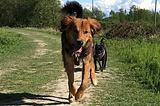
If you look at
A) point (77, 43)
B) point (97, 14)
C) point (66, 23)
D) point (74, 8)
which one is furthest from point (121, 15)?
point (77, 43)

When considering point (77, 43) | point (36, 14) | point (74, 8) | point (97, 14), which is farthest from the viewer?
point (97, 14)

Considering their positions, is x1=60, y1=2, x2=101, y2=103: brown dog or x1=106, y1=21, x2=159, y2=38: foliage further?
x1=106, y1=21, x2=159, y2=38: foliage

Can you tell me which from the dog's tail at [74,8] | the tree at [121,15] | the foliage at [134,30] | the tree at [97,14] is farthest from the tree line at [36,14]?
the dog's tail at [74,8]

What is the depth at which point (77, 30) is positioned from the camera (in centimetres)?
367

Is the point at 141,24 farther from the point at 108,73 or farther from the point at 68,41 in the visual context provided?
the point at 68,41

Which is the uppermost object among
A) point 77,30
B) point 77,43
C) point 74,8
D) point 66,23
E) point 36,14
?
point 36,14

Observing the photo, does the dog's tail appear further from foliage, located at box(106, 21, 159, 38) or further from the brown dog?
foliage, located at box(106, 21, 159, 38)

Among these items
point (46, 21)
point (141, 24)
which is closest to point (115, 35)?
point (141, 24)

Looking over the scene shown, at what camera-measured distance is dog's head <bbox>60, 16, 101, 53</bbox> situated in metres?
3.62

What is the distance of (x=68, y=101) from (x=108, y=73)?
3.20m

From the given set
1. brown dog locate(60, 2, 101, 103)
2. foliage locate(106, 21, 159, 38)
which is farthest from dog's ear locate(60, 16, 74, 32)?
foliage locate(106, 21, 159, 38)

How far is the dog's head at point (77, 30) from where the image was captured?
3.62m

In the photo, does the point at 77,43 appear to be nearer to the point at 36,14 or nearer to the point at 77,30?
the point at 77,30

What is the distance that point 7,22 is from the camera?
4016 centimetres
